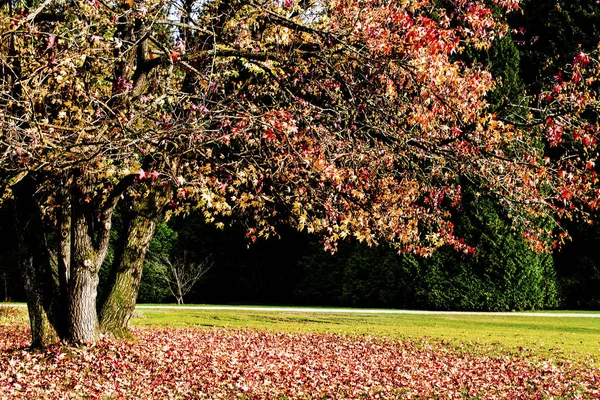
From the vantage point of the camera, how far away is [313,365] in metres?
9.82

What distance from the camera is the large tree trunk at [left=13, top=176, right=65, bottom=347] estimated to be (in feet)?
32.5

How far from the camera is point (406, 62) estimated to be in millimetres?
7711

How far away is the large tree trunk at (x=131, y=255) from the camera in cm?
1062

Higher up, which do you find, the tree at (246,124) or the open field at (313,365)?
the tree at (246,124)

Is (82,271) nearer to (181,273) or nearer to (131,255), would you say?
(131,255)

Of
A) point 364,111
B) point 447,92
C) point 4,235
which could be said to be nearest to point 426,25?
point 447,92

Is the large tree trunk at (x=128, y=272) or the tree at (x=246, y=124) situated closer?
the tree at (x=246, y=124)

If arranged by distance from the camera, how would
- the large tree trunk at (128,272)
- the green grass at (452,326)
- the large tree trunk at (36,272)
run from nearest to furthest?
the large tree trunk at (36,272) → the large tree trunk at (128,272) → the green grass at (452,326)

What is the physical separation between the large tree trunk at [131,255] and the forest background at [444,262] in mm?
5298

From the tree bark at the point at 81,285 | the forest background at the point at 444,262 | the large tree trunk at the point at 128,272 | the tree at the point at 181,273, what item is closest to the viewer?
the tree bark at the point at 81,285

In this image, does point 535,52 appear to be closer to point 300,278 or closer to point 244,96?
point 300,278

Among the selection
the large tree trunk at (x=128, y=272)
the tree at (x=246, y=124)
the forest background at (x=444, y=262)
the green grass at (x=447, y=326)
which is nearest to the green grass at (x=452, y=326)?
the green grass at (x=447, y=326)

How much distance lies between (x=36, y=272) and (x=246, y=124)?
423 cm

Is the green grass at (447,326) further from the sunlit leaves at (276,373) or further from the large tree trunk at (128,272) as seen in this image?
the large tree trunk at (128,272)
